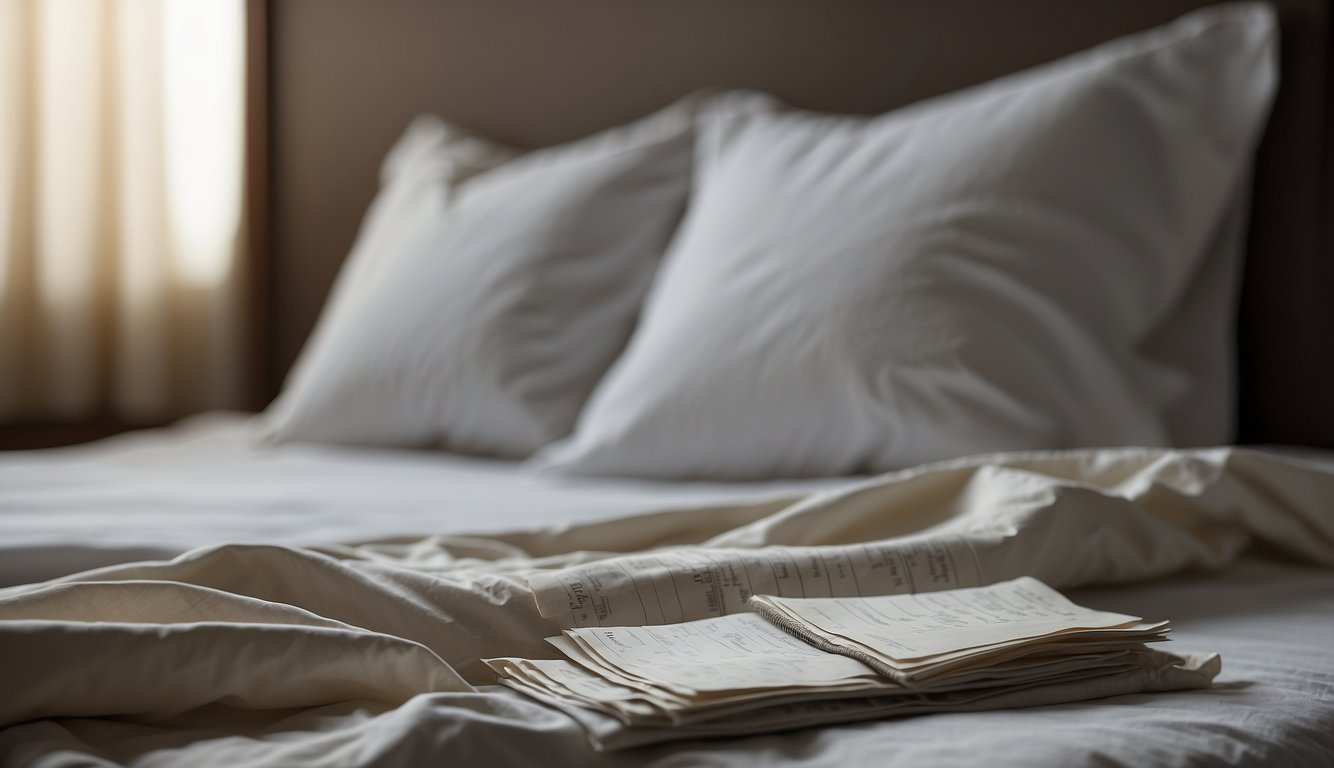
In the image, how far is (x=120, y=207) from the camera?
2453mm

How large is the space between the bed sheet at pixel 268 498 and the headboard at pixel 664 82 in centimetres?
60

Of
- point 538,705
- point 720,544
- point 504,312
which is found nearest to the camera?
point 538,705

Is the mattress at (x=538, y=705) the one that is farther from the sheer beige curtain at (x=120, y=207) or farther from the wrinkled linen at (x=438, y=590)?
the sheer beige curtain at (x=120, y=207)

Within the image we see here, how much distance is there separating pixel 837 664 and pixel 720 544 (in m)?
0.24

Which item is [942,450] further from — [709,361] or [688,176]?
[688,176]

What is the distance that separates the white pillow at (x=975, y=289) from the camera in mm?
1238

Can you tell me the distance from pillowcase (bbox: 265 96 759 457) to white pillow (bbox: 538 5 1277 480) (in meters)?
0.19

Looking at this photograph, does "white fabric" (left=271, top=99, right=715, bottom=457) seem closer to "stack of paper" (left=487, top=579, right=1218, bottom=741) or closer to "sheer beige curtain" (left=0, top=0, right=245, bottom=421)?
"sheer beige curtain" (left=0, top=0, right=245, bottom=421)

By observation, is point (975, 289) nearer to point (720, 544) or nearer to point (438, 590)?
point (720, 544)

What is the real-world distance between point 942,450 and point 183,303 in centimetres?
181

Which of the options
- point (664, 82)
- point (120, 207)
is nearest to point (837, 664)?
point (664, 82)

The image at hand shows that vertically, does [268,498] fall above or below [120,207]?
below

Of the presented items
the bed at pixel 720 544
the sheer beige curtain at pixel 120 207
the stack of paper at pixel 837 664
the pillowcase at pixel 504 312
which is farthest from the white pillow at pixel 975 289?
the sheer beige curtain at pixel 120 207

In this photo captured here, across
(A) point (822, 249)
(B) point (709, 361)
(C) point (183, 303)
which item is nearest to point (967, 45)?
(A) point (822, 249)
